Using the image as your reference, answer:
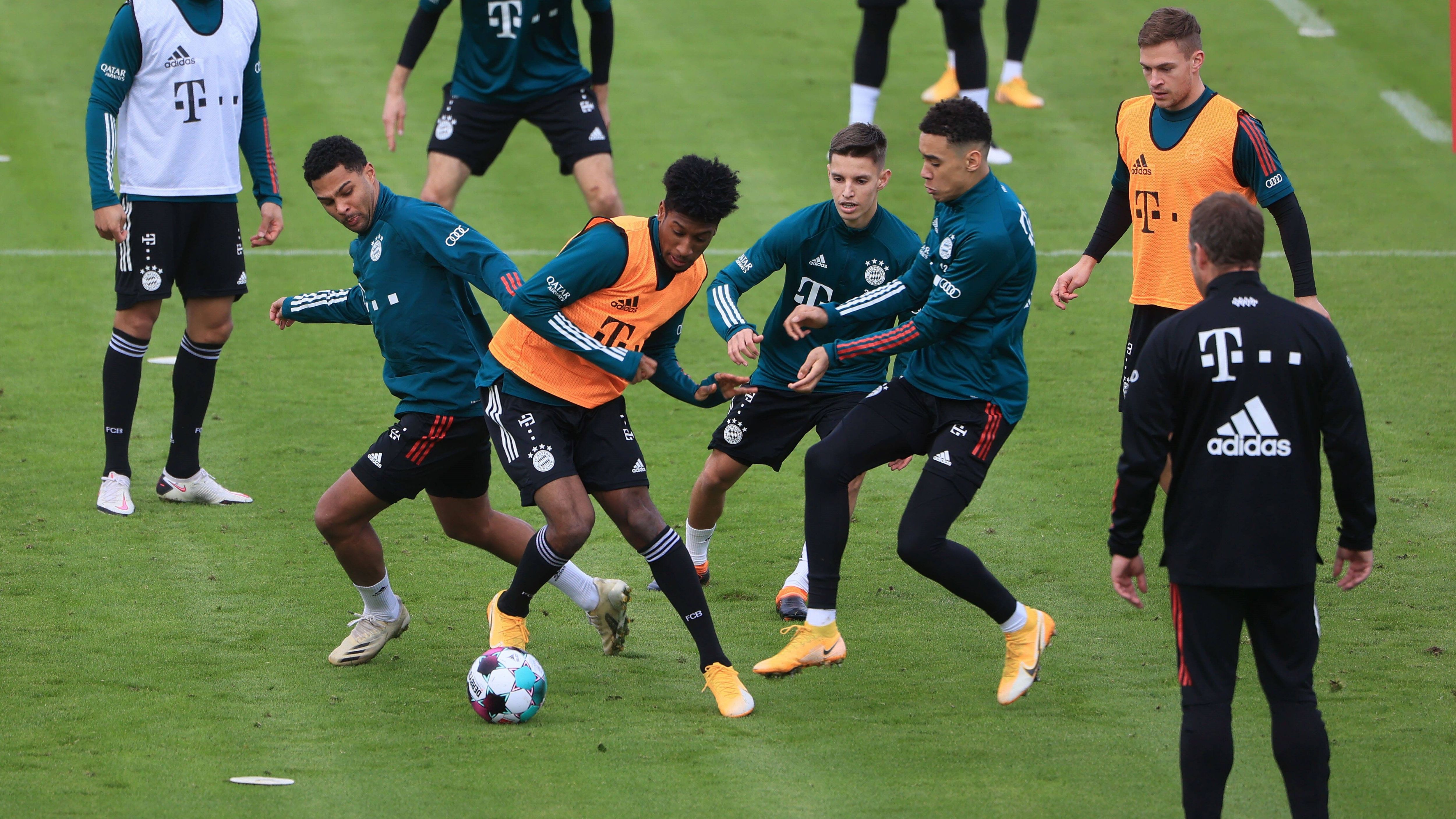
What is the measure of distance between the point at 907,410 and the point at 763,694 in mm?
1101

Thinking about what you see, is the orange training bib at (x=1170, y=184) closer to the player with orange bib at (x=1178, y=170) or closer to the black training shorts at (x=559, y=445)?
the player with orange bib at (x=1178, y=170)

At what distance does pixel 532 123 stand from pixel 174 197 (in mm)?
2612

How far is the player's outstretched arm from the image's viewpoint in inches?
226

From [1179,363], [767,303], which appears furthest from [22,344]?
[1179,363]

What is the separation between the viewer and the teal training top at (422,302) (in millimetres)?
5445

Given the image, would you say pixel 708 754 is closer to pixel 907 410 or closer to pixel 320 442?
pixel 907 410

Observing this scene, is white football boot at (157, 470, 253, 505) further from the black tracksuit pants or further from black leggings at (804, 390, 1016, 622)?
the black tracksuit pants

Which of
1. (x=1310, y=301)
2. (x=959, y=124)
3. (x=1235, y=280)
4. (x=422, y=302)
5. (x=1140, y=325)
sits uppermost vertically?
(x=1235, y=280)

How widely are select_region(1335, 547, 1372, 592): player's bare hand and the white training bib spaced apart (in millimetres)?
5191

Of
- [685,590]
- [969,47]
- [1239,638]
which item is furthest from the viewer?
[969,47]

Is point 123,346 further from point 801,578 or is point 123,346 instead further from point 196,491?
point 801,578

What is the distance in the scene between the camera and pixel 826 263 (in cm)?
611

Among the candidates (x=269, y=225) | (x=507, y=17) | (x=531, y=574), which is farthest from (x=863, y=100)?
(x=531, y=574)

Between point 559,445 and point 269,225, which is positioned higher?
point 559,445
